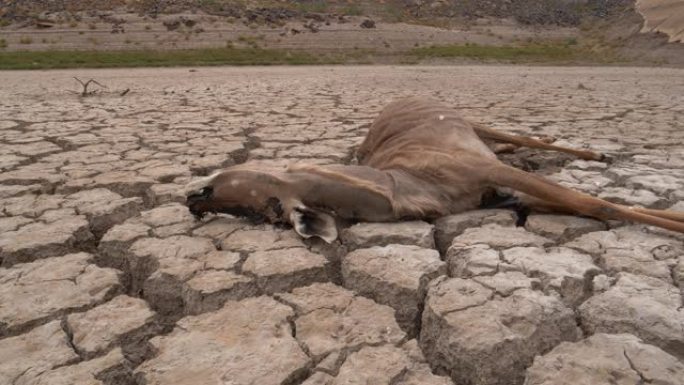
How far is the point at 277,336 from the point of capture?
1904mm

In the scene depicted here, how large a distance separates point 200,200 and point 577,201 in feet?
5.44

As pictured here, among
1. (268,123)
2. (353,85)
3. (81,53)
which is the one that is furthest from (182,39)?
(268,123)

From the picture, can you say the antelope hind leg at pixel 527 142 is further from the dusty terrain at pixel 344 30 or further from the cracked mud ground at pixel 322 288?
the dusty terrain at pixel 344 30

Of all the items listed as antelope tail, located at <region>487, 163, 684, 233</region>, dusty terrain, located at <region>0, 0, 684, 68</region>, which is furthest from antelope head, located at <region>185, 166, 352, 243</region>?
dusty terrain, located at <region>0, 0, 684, 68</region>

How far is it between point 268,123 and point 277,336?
398 centimetres

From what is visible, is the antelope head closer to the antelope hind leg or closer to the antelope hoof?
the antelope hoof

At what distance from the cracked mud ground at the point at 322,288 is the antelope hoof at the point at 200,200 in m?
0.10

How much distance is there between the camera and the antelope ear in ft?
8.04

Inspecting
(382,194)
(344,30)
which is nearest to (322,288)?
(382,194)

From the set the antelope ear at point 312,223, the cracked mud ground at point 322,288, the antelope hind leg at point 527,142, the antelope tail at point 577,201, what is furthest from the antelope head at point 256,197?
the antelope hind leg at point 527,142

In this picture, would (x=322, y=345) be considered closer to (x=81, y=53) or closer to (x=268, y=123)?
(x=268, y=123)

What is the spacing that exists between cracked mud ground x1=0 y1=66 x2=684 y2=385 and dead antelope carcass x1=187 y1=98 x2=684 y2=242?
78mm

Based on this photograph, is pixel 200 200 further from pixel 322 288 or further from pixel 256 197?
pixel 322 288

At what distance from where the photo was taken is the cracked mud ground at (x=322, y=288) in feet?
5.69
